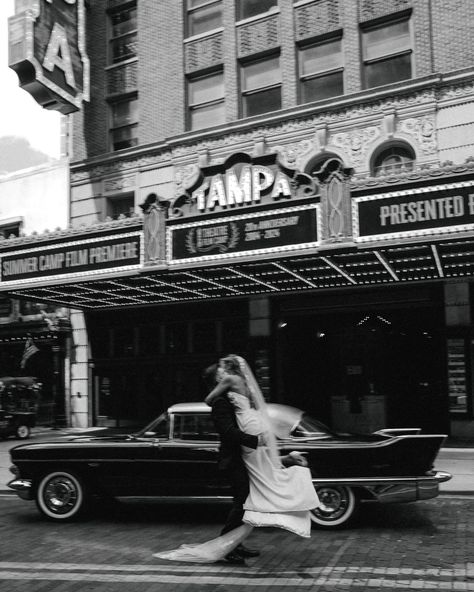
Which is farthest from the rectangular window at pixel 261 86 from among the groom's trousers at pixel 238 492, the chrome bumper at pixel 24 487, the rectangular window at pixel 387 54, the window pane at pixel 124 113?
the groom's trousers at pixel 238 492

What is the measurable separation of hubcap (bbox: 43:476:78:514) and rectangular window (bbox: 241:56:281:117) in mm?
13280

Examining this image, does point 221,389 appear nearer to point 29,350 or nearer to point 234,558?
point 234,558

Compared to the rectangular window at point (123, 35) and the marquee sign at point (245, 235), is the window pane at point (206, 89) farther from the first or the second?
the marquee sign at point (245, 235)

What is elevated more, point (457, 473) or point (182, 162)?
point (182, 162)

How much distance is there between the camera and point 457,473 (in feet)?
34.4

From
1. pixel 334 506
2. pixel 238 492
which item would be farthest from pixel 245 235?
pixel 238 492

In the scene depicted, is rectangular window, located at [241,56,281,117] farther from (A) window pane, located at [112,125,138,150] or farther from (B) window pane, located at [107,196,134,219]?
(B) window pane, located at [107,196,134,219]

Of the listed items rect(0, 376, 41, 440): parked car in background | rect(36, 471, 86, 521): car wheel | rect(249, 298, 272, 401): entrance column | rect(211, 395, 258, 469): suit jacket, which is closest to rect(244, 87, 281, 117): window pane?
rect(249, 298, 272, 401): entrance column

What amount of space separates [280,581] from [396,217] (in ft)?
24.7

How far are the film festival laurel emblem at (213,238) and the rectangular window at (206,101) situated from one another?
22.8 feet

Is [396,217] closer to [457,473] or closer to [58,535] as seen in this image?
[457,473]

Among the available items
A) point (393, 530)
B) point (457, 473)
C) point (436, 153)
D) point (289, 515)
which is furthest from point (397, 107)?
point (289, 515)

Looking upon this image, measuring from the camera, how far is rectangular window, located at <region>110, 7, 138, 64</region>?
67.5 ft

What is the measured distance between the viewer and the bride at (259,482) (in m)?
5.42
